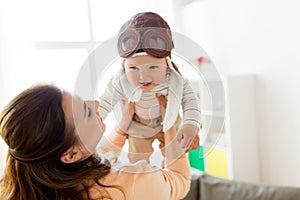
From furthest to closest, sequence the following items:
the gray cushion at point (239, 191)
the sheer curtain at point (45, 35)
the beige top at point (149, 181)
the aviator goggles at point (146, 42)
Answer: the sheer curtain at point (45, 35) → the gray cushion at point (239, 191) → the beige top at point (149, 181) → the aviator goggles at point (146, 42)

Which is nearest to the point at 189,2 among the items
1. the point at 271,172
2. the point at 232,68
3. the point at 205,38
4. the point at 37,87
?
the point at 205,38

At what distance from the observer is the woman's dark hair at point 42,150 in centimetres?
55

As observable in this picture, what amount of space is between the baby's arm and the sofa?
93 centimetres

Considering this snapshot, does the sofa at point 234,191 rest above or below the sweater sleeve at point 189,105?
below

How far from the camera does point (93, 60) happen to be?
468 millimetres

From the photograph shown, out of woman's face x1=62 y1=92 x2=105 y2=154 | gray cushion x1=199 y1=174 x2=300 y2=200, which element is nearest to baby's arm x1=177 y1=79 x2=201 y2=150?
woman's face x1=62 y1=92 x2=105 y2=154

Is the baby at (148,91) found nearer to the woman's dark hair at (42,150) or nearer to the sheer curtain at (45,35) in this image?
the woman's dark hair at (42,150)

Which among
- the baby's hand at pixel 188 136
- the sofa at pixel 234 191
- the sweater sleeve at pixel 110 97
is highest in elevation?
the sweater sleeve at pixel 110 97

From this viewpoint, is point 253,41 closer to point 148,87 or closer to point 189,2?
point 189,2

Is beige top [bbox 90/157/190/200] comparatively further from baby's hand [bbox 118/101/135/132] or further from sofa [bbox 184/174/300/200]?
sofa [bbox 184/174/300/200]

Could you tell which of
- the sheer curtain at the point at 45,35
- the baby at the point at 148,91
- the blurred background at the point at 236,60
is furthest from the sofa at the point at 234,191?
the baby at the point at 148,91

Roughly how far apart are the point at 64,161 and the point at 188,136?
22cm

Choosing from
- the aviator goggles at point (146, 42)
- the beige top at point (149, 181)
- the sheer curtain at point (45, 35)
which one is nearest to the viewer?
the aviator goggles at point (146, 42)

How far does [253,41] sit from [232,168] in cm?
67
